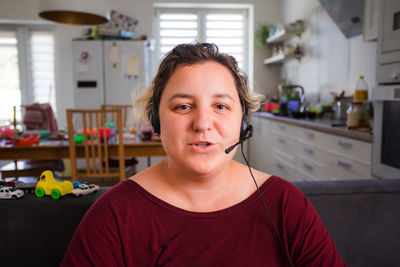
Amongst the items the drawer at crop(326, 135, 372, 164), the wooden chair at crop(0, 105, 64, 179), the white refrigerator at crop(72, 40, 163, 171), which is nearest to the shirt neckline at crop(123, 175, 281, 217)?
the drawer at crop(326, 135, 372, 164)

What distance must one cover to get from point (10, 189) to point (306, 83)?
4064mm

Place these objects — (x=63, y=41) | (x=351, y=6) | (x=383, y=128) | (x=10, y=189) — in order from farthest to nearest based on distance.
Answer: (x=63, y=41) → (x=351, y=6) → (x=383, y=128) → (x=10, y=189)

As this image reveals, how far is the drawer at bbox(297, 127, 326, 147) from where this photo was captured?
9.34 ft

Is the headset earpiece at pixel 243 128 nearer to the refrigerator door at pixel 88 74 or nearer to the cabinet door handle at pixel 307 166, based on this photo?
the cabinet door handle at pixel 307 166

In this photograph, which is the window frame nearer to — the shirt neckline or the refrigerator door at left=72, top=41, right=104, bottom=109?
the refrigerator door at left=72, top=41, right=104, bottom=109

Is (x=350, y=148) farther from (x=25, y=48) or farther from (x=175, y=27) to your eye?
(x=25, y=48)

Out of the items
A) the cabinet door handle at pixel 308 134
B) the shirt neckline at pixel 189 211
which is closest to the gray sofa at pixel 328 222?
the shirt neckline at pixel 189 211

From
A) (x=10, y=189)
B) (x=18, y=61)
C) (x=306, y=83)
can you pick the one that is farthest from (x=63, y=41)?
(x=10, y=189)

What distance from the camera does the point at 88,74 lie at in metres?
4.66

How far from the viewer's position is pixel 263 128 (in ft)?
14.8

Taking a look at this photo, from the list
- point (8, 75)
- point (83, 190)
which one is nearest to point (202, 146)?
point (83, 190)

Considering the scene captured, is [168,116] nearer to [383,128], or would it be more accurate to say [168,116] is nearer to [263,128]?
[383,128]

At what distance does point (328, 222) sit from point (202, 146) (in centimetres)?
55

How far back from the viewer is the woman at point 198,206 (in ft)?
2.43
